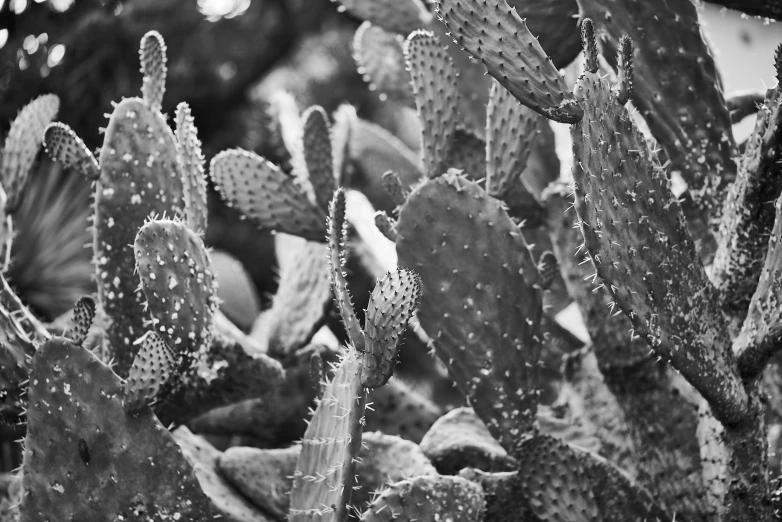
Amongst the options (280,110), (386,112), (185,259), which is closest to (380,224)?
(185,259)

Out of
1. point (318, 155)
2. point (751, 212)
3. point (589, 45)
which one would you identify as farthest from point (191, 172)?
point (751, 212)

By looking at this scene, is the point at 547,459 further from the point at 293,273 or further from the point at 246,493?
the point at 293,273

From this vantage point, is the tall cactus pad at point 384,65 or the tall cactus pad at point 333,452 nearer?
the tall cactus pad at point 333,452

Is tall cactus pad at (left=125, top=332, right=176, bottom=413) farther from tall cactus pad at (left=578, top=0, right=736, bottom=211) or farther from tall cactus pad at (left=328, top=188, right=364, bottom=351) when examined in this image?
tall cactus pad at (left=578, top=0, right=736, bottom=211)

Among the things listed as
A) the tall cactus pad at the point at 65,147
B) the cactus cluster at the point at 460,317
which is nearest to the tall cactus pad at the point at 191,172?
the cactus cluster at the point at 460,317

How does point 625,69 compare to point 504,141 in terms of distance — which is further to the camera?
point 504,141

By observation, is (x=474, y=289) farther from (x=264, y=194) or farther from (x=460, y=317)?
(x=264, y=194)

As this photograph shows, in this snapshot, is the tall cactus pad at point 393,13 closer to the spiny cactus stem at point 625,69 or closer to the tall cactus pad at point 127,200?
the tall cactus pad at point 127,200
